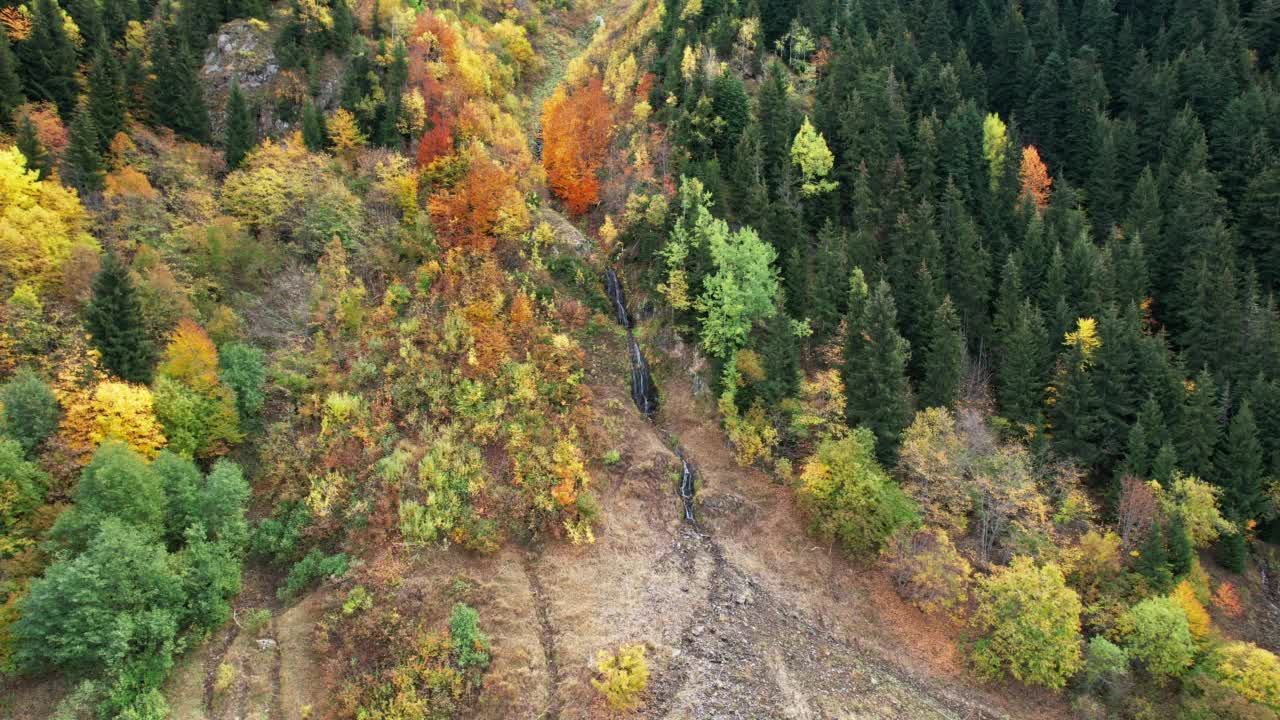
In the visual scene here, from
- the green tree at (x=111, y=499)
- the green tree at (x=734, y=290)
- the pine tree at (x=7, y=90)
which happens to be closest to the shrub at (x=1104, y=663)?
the green tree at (x=734, y=290)

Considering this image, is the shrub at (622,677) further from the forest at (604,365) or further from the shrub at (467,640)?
the shrub at (467,640)

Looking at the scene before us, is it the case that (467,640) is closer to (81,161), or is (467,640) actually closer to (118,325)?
(118,325)

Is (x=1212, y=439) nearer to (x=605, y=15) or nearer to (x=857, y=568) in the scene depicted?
(x=857, y=568)

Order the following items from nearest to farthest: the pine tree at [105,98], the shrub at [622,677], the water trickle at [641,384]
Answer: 1. the shrub at [622,677]
2. the pine tree at [105,98]
3. the water trickle at [641,384]

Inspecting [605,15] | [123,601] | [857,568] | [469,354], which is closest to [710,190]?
[469,354]

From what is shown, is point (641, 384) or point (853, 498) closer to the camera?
point (853, 498)

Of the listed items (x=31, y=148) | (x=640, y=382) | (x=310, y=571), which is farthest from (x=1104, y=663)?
(x=31, y=148)

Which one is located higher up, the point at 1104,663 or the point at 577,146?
the point at 1104,663
